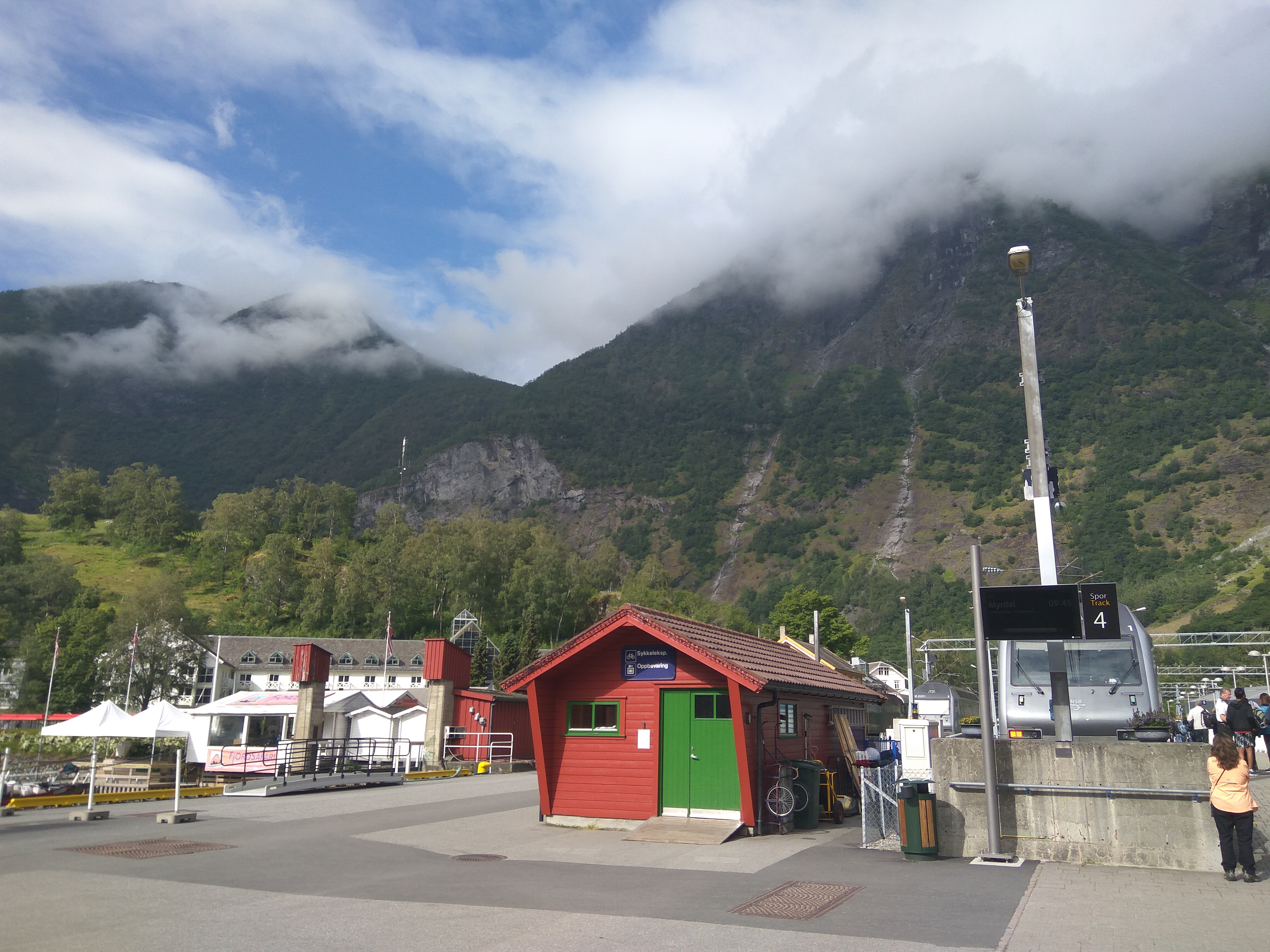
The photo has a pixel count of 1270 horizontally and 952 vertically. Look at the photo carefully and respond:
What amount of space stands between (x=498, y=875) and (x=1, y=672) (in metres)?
81.8

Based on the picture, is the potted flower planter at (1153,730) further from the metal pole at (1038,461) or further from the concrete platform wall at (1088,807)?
the metal pole at (1038,461)

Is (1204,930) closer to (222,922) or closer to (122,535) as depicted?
(222,922)

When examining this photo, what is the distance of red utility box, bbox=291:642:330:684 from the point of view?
1117 inches

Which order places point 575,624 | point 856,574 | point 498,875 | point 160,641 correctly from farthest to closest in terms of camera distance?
point 856,574 < point 575,624 < point 160,641 < point 498,875

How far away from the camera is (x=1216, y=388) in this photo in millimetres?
140625

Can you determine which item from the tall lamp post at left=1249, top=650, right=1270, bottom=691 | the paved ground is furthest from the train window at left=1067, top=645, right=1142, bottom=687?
the tall lamp post at left=1249, top=650, right=1270, bottom=691

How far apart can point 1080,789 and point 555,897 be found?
275 inches

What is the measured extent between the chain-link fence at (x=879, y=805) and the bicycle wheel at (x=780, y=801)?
126 cm

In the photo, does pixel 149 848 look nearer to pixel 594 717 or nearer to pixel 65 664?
pixel 594 717

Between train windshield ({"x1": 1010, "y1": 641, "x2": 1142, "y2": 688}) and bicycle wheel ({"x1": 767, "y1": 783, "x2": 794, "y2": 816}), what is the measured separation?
485 centimetres

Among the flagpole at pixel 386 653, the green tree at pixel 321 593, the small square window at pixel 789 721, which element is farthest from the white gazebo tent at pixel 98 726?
the green tree at pixel 321 593

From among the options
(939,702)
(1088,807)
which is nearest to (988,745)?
(1088,807)

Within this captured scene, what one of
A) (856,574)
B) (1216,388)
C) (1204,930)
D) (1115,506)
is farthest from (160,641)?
(1216,388)

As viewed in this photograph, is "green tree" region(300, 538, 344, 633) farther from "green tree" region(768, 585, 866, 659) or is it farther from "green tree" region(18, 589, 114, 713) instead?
"green tree" region(768, 585, 866, 659)
